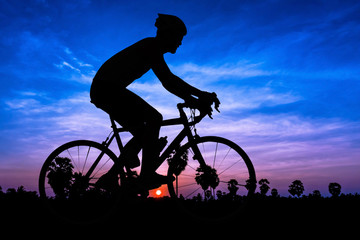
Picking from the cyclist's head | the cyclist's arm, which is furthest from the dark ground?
the cyclist's head

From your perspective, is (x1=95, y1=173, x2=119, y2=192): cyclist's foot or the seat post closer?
(x1=95, y1=173, x2=119, y2=192): cyclist's foot

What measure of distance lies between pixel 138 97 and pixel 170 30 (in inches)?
48.2

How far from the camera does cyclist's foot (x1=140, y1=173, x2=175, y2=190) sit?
463 cm

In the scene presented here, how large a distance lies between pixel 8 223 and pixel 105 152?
1829mm

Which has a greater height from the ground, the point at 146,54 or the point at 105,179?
the point at 146,54

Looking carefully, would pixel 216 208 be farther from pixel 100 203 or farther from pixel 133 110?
pixel 133 110

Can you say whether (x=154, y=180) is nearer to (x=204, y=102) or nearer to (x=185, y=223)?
(x=185, y=223)

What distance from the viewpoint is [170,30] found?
471 centimetres

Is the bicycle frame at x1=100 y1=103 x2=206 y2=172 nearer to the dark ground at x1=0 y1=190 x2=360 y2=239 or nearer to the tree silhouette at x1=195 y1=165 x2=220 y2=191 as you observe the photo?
the tree silhouette at x1=195 y1=165 x2=220 y2=191

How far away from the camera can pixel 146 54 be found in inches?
180

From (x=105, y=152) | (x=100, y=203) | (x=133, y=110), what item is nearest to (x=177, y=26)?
(x=133, y=110)

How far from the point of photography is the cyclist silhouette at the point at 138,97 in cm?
457

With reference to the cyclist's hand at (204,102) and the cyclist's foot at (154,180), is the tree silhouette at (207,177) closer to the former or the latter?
the cyclist's foot at (154,180)

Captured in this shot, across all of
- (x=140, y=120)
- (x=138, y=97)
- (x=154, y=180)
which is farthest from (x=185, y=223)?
(x=138, y=97)
